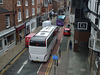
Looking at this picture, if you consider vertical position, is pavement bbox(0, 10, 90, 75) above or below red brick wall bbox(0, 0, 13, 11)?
below

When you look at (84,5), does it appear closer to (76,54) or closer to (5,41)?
(76,54)

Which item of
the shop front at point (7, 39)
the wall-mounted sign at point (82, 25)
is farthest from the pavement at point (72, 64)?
the shop front at point (7, 39)

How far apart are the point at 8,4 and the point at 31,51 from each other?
1079cm

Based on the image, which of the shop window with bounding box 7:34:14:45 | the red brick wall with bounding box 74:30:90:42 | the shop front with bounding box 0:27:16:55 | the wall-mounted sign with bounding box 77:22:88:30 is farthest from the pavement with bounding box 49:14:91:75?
the shop window with bounding box 7:34:14:45

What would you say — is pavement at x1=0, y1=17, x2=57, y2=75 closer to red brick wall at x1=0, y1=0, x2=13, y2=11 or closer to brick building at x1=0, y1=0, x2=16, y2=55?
brick building at x1=0, y1=0, x2=16, y2=55

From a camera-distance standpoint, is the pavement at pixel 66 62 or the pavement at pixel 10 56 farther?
the pavement at pixel 10 56

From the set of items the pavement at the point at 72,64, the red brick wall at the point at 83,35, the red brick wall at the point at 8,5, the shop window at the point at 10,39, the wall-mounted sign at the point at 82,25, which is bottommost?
the pavement at the point at 72,64

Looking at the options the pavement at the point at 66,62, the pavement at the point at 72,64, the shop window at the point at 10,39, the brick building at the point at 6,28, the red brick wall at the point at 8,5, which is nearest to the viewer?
the pavement at the point at 72,64

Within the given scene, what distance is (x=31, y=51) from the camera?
57.0ft

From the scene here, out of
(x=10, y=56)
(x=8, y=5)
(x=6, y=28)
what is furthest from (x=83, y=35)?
(x=8, y=5)

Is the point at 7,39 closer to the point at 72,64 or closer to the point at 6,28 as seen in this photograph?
the point at 6,28

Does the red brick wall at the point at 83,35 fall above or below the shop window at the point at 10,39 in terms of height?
above

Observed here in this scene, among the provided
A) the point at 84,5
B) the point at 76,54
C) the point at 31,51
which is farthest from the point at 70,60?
the point at 84,5

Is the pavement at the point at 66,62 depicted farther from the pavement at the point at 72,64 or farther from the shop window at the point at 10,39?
the shop window at the point at 10,39
